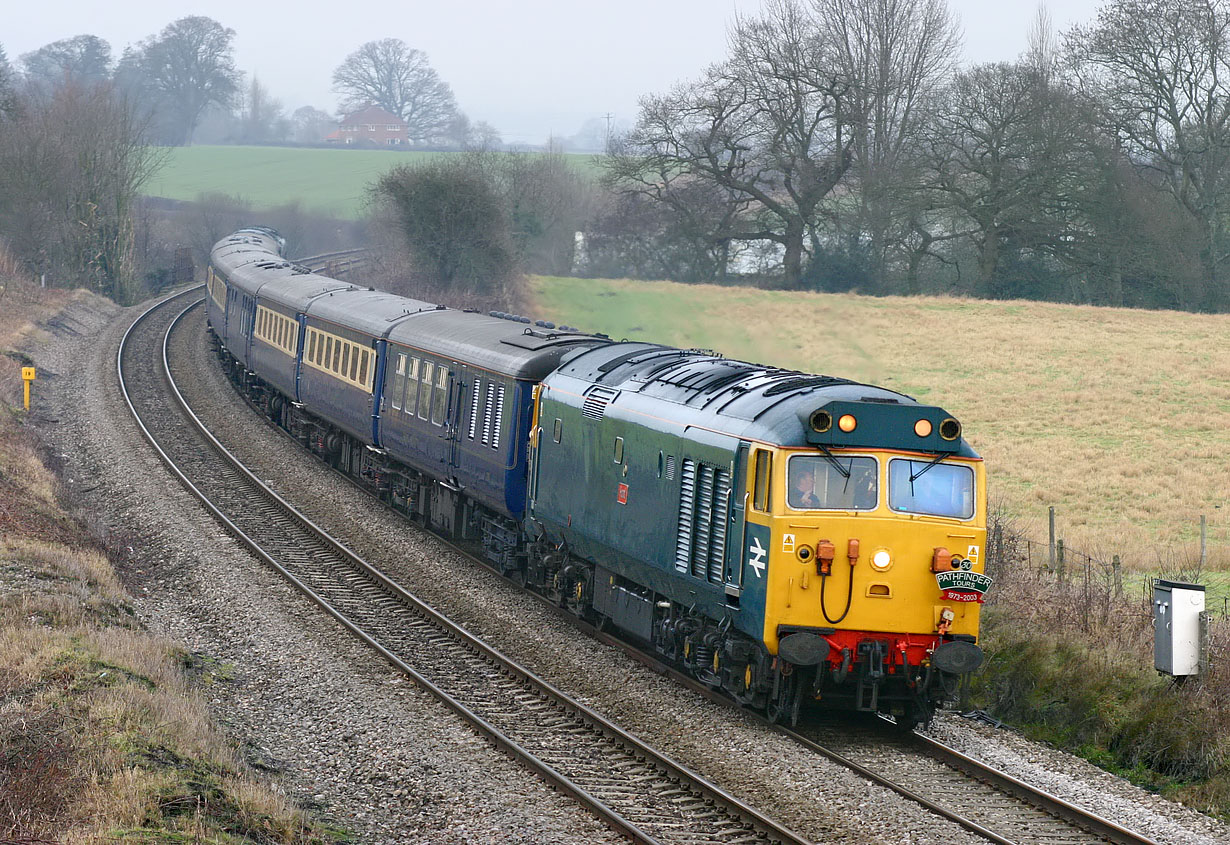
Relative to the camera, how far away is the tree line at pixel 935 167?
170ft

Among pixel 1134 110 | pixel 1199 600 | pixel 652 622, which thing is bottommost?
pixel 652 622

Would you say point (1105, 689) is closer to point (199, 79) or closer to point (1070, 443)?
point (1070, 443)

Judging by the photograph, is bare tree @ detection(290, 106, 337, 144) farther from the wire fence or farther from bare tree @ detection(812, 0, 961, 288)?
the wire fence

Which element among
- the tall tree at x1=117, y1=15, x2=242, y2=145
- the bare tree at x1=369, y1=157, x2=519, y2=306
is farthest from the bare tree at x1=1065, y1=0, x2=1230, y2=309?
the tall tree at x1=117, y1=15, x2=242, y2=145

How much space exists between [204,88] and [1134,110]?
10179 centimetres

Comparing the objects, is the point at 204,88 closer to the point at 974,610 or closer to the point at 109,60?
the point at 109,60

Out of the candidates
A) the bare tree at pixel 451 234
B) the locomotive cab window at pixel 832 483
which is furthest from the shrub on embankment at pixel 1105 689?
the bare tree at pixel 451 234

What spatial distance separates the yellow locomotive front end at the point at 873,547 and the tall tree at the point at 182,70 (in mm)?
126311

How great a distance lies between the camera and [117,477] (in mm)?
24609

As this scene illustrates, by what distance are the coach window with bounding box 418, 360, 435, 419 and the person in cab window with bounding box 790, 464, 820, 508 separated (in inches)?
407

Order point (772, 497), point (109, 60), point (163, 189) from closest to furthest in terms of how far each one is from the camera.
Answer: point (772, 497) → point (163, 189) → point (109, 60)

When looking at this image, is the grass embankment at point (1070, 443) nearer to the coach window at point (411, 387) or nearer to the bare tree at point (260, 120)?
the coach window at point (411, 387)

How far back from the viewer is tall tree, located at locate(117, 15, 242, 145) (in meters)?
128

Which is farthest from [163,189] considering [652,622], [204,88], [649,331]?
[652,622]
